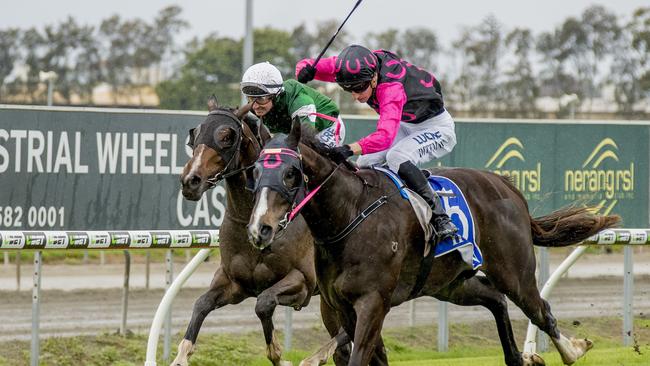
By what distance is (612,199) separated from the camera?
10328 millimetres

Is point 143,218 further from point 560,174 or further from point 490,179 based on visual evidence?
point 560,174

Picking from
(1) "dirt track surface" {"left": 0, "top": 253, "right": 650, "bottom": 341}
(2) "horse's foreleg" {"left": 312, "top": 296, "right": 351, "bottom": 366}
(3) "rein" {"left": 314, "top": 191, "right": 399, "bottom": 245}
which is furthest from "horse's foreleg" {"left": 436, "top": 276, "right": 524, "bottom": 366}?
(1) "dirt track surface" {"left": 0, "top": 253, "right": 650, "bottom": 341}

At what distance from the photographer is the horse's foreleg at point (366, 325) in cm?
537

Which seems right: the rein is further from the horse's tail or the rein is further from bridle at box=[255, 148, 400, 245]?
the horse's tail

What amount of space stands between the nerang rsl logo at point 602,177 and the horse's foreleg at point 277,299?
396 cm

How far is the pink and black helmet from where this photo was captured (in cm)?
583

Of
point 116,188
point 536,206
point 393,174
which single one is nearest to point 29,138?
point 116,188

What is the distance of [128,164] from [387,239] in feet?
11.1

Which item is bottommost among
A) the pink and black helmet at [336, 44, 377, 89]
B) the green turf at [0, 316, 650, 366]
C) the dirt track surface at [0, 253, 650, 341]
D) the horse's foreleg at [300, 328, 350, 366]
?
the dirt track surface at [0, 253, 650, 341]

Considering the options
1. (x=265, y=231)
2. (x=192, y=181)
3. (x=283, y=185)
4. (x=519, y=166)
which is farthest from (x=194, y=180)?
(x=519, y=166)

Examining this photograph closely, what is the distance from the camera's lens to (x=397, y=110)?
588 cm

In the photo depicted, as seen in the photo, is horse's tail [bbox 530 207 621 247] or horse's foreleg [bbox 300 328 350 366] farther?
horse's tail [bbox 530 207 621 247]

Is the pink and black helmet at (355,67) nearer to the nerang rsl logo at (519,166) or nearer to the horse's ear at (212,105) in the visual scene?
the horse's ear at (212,105)

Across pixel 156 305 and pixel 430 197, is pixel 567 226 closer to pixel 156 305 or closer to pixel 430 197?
pixel 430 197
